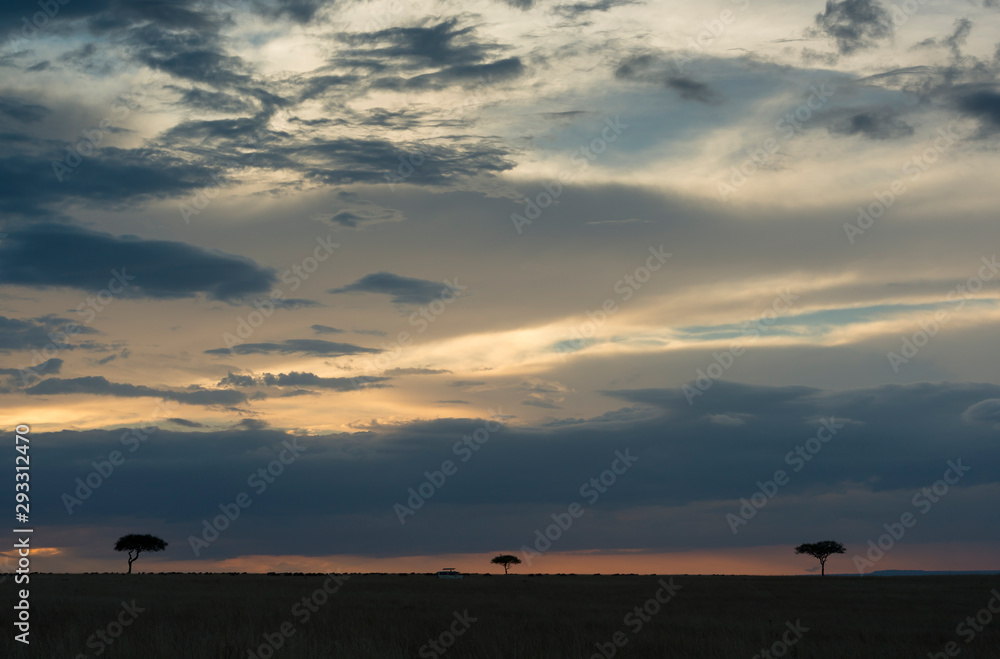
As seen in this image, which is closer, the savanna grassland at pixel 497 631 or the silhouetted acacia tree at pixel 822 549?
the savanna grassland at pixel 497 631

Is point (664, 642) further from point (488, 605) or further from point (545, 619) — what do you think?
point (488, 605)

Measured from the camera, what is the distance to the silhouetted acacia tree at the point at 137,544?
13288 cm

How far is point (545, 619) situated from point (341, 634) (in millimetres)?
11726

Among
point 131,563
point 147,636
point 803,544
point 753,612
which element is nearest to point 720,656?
point 147,636

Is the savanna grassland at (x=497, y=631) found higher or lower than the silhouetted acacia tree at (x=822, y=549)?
lower

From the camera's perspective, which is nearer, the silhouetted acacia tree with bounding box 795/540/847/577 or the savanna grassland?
the savanna grassland

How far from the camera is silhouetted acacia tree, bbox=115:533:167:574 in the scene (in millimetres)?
132875

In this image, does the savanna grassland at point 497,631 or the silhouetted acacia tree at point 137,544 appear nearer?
the savanna grassland at point 497,631

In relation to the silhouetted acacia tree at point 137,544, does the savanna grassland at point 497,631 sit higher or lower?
lower

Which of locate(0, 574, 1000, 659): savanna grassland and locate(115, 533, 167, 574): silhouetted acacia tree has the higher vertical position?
locate(115, 533, 167, 574): silhouetted acacia tree

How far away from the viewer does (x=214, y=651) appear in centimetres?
1969

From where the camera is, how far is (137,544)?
133 metres

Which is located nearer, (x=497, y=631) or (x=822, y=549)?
(x=497, y=631)

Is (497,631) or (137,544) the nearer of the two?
(497,631)
